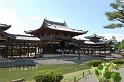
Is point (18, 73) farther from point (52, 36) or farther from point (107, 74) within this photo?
point (52, 36)

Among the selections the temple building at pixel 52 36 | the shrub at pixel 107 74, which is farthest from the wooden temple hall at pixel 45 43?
the shrub at pixel 107 74

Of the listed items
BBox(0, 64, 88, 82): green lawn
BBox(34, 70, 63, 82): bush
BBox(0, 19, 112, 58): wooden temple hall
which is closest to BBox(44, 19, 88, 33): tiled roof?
BBox(0, 19, 112, 58): wooden temple hall

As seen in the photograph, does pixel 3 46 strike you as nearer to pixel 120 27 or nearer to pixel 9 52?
pixel 9 52

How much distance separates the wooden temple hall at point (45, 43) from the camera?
5217 cm

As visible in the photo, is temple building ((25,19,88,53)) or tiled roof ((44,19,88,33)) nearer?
temple building ((25,19,88,53))

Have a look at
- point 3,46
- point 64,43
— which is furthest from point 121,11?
point 64,43

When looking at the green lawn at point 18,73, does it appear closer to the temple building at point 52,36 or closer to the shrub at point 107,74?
the shrub at point 107,74

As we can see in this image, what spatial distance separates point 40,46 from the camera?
2436 inches

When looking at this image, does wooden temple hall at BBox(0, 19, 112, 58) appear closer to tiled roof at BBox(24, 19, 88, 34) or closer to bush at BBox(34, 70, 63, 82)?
tiled roof at BBox(24, 19, 88, 34)

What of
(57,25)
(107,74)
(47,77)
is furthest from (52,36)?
(107,74)

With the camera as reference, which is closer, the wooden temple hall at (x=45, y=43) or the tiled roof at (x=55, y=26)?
the wooden temple hall at (x=45, y=43)

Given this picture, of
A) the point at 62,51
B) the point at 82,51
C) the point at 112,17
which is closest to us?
the point at 112,17

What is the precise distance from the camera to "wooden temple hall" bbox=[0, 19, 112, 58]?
52.2 meters

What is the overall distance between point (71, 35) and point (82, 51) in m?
8.10
